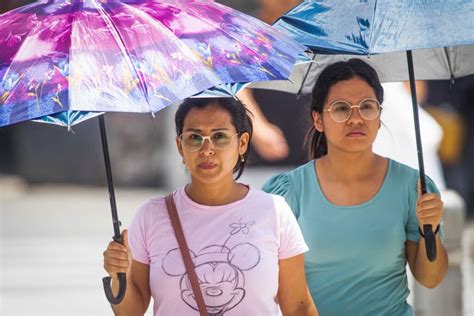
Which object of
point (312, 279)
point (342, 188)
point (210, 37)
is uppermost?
point (210, 37)

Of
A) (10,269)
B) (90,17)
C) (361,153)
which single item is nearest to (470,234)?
→ (10,269)

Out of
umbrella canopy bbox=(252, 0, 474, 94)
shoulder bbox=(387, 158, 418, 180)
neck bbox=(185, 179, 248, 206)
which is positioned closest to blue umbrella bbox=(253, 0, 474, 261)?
umbrella canopy bbox=(252, 0, 474, 94)

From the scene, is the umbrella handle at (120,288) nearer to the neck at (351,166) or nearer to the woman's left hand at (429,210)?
the neck at (351,166)

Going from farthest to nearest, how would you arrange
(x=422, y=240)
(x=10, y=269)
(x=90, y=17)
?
1. (x=10, y=269)
2. (x=422, y=240)
3. (x=90, y=17)

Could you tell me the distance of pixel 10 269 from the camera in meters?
13.0

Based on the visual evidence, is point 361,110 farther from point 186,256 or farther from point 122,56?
point 122,56

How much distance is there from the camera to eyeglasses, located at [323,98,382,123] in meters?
5.02

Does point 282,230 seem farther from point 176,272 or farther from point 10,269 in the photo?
point 10,269

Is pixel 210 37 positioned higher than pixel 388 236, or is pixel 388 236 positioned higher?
pixel 210 37

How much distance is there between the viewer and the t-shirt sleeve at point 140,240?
4.64m

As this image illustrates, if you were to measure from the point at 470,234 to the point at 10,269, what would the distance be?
5545mm

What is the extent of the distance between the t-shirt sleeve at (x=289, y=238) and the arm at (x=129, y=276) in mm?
514

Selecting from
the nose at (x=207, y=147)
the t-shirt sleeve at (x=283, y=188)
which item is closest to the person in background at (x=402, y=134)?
the t-shirt sleeve at (x=283, y=188)

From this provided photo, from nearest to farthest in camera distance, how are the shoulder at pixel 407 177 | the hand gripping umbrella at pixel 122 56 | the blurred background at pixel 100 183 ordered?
the hand gripping umbrella at pixel 122 56 → the shoulder at pixel 407 177 → the blurred background at pixel 100 183
